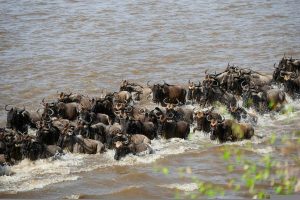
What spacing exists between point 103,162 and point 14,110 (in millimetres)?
3322

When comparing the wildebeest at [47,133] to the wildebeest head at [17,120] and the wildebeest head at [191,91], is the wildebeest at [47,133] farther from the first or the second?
the wildebeest head at [191,91]

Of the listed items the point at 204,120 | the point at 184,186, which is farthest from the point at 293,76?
the point at 184,186

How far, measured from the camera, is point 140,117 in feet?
50.7

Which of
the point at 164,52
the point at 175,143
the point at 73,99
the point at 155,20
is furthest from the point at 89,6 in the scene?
the point at 175,143

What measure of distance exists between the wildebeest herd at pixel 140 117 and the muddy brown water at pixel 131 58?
345mm

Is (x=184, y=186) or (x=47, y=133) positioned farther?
(x=47, y=133)

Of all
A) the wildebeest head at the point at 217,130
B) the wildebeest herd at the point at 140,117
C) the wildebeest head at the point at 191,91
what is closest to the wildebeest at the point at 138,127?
the wildebeest herd at the point at 140,117

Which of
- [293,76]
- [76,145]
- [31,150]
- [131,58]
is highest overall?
[131,58]

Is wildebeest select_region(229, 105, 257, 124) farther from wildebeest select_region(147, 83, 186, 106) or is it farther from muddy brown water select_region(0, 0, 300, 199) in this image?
wildebeest select_region(147, 83, 186, 106)

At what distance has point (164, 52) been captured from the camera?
2477 centimetres

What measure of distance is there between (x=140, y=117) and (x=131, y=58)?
8890 millimetres

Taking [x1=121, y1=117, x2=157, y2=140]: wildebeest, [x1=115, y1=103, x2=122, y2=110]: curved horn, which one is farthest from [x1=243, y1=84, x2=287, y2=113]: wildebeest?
[x1=115, y1=103, x2=122, y2=110]: curved horn

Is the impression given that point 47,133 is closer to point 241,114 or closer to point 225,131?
point 225,131

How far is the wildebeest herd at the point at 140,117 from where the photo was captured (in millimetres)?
13891
